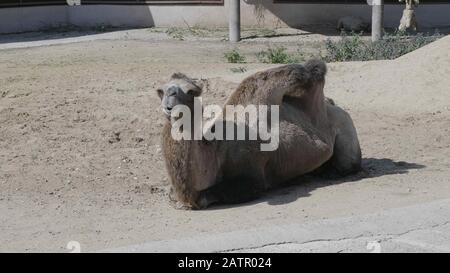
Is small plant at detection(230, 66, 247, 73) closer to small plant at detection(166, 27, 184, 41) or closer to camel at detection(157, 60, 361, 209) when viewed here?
camel at detection(157, 60, 361, 209)

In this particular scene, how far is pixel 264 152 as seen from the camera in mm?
7996

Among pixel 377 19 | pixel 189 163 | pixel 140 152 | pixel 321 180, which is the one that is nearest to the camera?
pixel 189 163

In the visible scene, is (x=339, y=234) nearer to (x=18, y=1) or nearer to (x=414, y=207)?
(x=414, y=207)

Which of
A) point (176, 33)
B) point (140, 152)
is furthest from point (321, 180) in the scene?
point (176, 33)

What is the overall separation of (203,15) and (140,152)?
15.1 metres

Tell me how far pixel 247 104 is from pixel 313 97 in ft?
2.30

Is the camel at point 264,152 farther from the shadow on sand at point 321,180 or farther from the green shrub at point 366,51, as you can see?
the green shrub at point 366,51

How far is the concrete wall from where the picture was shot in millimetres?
24609

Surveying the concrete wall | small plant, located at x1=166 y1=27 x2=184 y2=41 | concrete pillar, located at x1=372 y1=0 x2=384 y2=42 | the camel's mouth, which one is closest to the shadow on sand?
the camel's mouth

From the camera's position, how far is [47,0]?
24.9m

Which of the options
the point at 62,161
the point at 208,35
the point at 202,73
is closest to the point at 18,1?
the point at 208,35

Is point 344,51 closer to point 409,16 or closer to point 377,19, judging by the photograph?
point 377,19

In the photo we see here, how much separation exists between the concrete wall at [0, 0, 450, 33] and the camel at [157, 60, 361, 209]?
15772mm

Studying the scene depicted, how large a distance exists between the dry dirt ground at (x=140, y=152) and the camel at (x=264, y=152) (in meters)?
0.17
